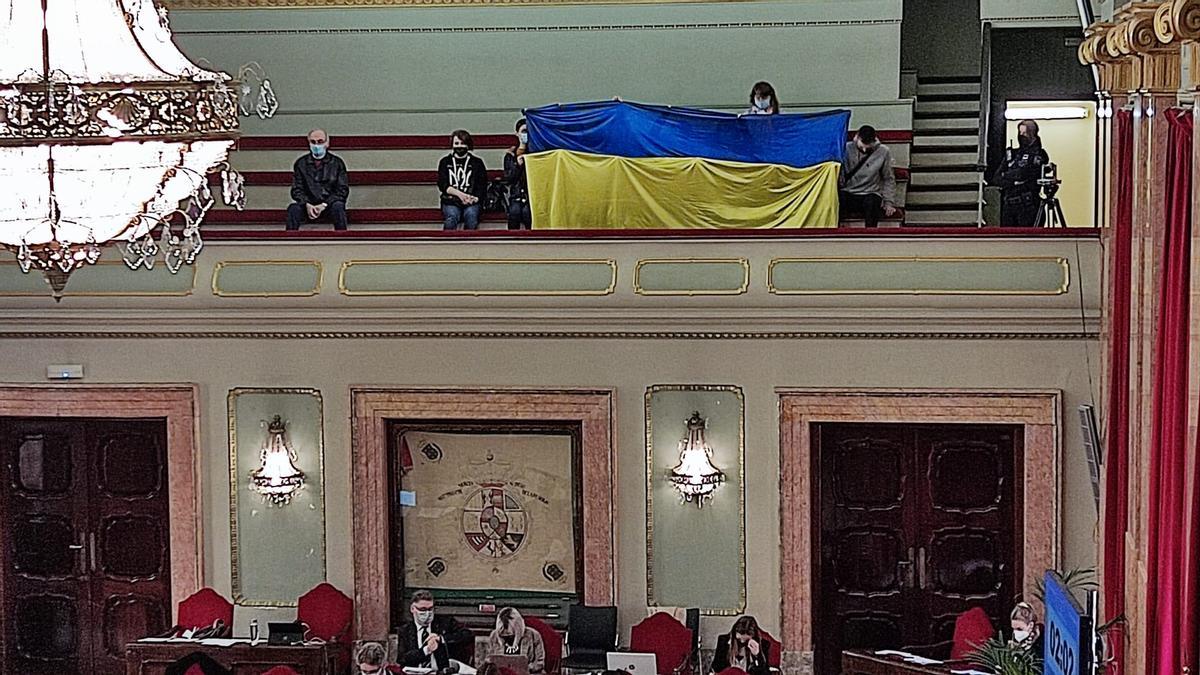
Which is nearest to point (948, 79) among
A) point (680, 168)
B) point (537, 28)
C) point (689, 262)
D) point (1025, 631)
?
point (537, 28)

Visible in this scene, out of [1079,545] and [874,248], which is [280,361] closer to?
[874,248]

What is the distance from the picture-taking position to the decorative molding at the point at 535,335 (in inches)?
452

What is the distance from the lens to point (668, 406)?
11875 mm

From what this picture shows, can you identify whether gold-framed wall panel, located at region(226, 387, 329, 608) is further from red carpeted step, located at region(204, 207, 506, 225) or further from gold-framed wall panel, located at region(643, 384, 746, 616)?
red carpeted step, located at region(204, 207, 506, 225)

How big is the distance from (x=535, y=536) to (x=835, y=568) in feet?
7.24

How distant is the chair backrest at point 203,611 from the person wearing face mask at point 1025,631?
5557mm

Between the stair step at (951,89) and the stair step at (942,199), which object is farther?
the stair step at (951,89)

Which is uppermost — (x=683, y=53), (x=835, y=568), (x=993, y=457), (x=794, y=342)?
(x=683, y=53)

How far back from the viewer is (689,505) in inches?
468

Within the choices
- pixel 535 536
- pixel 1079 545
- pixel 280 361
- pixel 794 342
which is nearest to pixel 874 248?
pixel 794 342

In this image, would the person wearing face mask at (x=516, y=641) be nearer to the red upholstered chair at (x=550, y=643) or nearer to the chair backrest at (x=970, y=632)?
the red upholstered chair at (x=550, y=643)

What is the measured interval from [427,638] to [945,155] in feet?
22.3

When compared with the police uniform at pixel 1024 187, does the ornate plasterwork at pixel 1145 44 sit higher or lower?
higher

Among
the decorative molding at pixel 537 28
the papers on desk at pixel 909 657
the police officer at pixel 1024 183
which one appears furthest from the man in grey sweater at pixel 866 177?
the papers on desk at pixel 909 657
